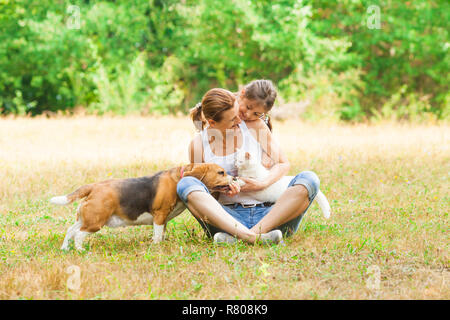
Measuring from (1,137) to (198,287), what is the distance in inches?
353

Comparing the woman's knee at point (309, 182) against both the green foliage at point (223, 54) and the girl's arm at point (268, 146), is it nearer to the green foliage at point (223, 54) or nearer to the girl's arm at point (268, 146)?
the girl's arm at point (268, 146)

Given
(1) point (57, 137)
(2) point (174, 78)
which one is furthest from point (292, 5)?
(1) point (57, 137)

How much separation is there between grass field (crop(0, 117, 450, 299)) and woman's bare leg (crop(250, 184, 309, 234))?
20 centimetres

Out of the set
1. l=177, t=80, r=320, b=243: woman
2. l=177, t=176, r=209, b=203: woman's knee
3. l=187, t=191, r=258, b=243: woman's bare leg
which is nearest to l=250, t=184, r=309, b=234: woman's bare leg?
l=177, t=80, r=320, b=243: woman

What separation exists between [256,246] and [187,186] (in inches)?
28.6

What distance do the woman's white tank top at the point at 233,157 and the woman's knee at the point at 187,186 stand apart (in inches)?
14.2

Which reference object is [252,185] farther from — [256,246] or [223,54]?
[223,54]

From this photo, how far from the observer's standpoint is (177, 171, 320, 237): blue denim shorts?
4309 millimetres

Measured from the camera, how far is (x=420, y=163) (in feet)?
27.7

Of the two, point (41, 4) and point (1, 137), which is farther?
point (41, 4)

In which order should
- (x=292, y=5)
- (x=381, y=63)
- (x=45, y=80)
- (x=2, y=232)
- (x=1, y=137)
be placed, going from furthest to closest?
1. (x=45, y=80)
2. (x=381, y=63)
3. (x=292, y=5)
4. (x=1, y=137)
5. (x=2, y=232)

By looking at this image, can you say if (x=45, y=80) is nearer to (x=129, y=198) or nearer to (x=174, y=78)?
(x=174, y=78)

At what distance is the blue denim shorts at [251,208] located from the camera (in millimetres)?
4309

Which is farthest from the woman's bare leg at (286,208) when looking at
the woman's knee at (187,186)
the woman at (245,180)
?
the woman's knee at (187,186)
